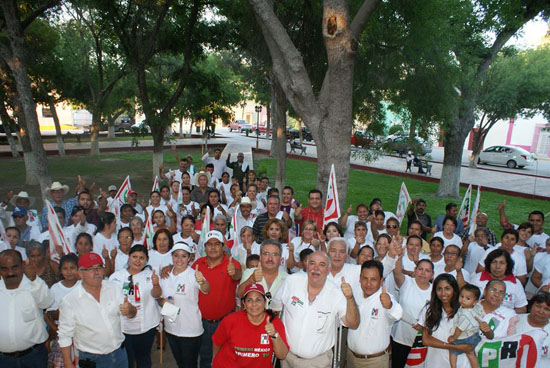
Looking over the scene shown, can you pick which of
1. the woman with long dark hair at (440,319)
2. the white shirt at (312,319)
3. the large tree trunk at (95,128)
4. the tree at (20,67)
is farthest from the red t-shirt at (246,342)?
the large tree trunk at (95,128)

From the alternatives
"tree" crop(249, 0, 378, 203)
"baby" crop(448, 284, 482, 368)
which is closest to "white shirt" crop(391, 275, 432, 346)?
"baby" crop(448, 284, 482, 368)

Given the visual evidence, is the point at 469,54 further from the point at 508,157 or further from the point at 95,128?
the point at 95,128

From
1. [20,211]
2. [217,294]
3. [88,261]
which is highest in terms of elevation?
[88,261]

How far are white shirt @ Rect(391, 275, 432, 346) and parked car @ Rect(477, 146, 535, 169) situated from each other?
27631mm

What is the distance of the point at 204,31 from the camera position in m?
14.6

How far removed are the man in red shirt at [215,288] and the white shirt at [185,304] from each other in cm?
7

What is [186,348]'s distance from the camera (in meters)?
4.18

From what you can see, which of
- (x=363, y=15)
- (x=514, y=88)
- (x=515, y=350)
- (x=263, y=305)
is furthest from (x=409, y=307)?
(x=514, y=88)

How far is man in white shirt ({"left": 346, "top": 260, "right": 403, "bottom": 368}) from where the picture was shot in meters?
3.74

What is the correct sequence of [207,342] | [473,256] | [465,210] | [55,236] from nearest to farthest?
1. [207,342]
2. [55,236]
3. [473,256]
4. [465,210]

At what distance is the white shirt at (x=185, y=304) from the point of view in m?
4.10

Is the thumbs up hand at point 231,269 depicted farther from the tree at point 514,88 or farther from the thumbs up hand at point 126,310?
the tree at point 514,88

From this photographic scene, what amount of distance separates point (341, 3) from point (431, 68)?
467 centimetres

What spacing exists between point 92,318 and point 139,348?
2.73 ft
